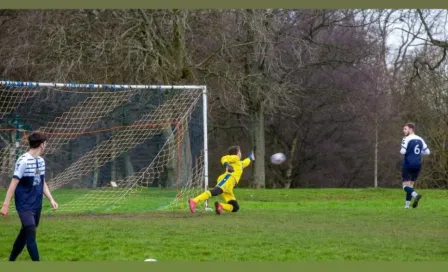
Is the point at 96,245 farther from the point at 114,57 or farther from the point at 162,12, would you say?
the point at 162,12

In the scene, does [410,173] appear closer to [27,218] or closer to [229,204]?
[229,204]

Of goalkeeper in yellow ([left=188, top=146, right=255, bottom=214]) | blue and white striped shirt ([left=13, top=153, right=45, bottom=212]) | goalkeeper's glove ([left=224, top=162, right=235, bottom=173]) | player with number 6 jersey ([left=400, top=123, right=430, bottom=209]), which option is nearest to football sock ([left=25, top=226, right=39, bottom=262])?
blue and white striped shirt ([left=13, top=153, right=45, bottom=212])

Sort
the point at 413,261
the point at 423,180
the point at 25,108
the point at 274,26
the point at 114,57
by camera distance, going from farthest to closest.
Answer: the point at 423,180 < the point at 274,26 < the point at 114,57 < the point at 25,108 < the point at 413,261

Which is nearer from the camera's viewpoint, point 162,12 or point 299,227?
point 299,227

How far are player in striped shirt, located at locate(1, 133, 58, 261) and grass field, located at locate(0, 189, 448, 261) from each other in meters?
0.51

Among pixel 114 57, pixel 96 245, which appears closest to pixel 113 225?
pixel 96 245

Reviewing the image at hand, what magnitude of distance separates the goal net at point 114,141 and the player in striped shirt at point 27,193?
7450mm

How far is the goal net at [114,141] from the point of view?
17031mm

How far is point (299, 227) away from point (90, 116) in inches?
274

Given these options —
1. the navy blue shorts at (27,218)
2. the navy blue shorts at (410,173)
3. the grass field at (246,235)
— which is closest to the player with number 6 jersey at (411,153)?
the navy blue shorts at (410,173)

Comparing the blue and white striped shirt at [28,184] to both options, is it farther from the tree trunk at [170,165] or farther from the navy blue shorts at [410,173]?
the navy blue shorts at [410,173]

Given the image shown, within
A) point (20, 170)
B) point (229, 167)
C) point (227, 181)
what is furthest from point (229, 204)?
point (20, 170)

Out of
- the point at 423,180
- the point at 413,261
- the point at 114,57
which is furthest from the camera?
the point at 423,180

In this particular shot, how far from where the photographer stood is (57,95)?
56.4ft
